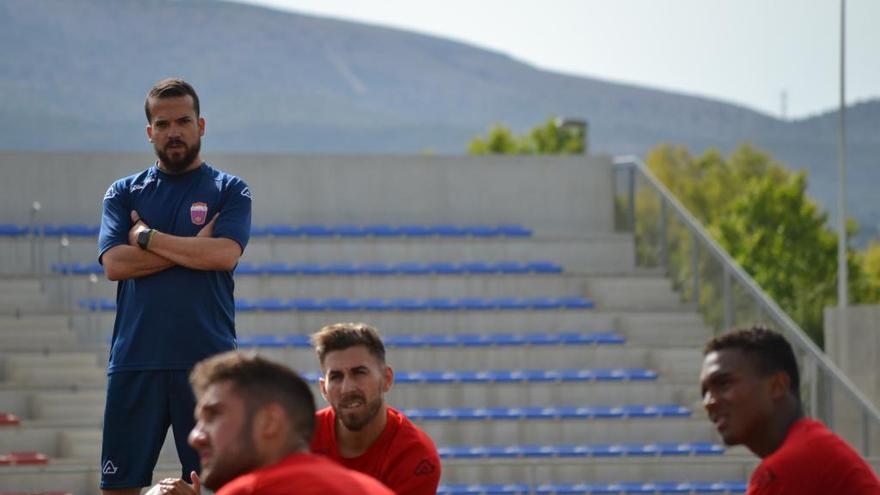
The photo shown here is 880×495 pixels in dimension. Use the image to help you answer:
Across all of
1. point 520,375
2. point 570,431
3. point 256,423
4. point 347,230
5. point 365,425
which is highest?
point 347,230

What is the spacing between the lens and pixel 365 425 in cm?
568

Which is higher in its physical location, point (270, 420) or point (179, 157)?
point (179, 157)

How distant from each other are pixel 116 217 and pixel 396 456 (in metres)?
1.29

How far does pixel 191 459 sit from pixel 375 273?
498 inches

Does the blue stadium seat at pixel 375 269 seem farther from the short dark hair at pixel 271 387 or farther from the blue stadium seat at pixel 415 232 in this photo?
the short dark hair at pixel 271 387

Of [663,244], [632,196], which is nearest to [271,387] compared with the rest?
[663,244]

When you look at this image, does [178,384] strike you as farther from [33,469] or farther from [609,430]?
[609,430]

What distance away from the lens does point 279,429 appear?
3.50 metres

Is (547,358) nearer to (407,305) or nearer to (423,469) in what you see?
(407,305)

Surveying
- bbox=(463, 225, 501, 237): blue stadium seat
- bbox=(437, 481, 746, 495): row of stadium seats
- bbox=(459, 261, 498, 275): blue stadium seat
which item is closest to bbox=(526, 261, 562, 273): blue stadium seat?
bbox=(459, 261, 498, 275): blue stadium seat

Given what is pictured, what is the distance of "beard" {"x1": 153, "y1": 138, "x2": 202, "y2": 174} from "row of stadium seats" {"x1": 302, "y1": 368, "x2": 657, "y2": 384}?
10.3 meters

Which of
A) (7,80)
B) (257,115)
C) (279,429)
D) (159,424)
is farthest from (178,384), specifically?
(257,115)

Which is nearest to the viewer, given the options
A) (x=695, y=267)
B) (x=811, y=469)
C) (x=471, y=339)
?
(x=811, y=469)

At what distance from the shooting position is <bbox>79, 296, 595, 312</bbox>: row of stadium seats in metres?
17.1
